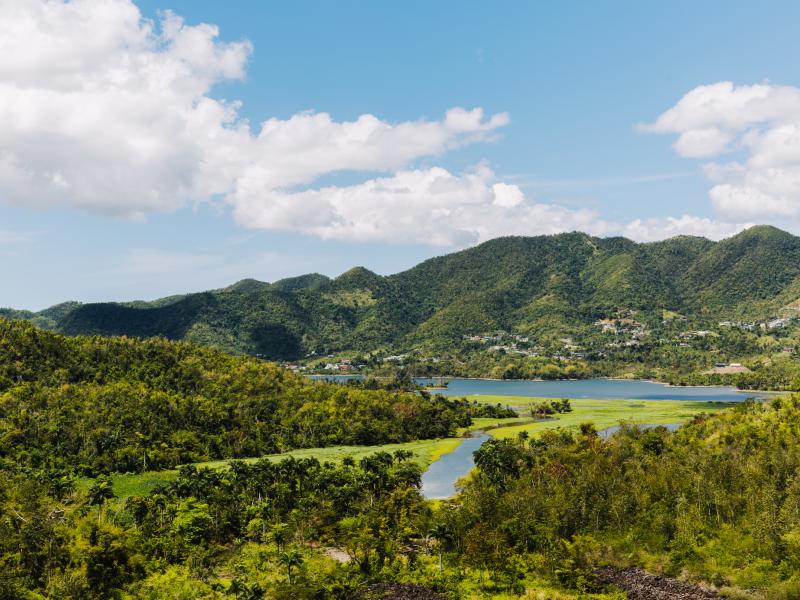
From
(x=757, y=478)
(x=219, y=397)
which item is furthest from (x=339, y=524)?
(x=219, y=397)

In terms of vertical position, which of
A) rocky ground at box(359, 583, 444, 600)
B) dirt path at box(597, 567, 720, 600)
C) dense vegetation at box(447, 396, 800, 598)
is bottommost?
dirt path at box(597, 567, 720, 600)

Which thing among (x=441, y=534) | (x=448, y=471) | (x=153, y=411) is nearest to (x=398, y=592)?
(x=441, y=534)

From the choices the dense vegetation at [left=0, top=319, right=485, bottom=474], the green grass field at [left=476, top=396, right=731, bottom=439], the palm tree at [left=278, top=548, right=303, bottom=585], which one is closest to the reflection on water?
the green grass field at [left=476, top=396, right=731, bottom=439]

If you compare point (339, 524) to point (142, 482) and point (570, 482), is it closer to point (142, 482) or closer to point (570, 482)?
point (570, 482)

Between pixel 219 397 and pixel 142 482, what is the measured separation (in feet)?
181

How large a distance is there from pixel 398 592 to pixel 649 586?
2794 centimetres

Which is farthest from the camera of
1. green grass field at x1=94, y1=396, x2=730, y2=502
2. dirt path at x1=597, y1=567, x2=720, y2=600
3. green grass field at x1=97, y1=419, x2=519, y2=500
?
green grass field at x1=94, y1=396, x2=730, y2=502

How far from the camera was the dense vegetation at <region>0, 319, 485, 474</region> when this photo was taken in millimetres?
135000

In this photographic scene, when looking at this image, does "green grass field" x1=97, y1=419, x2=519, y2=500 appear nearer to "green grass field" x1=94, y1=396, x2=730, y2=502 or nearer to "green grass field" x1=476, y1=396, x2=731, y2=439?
"green grass field" x1=94, y1=396, x2=730, y2=502

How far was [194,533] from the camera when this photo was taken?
7994cm

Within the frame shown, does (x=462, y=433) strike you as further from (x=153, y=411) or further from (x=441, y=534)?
(x=441, y=534)

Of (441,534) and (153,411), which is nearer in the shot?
(441,534)

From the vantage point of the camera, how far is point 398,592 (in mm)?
65438

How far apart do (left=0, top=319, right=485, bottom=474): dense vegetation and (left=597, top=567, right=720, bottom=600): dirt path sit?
103m
